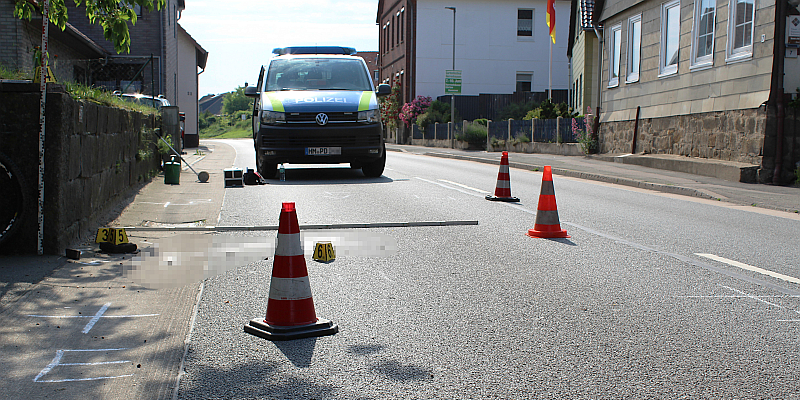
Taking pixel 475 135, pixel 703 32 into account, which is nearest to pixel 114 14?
pixel 703 32

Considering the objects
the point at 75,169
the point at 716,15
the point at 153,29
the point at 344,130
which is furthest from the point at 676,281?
the point at 153,29

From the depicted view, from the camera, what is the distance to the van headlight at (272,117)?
14.0 m

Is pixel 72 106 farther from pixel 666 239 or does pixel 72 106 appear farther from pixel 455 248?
pixel 666 239

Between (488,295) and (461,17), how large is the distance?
148ft

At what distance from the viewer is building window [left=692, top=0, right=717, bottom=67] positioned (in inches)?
691

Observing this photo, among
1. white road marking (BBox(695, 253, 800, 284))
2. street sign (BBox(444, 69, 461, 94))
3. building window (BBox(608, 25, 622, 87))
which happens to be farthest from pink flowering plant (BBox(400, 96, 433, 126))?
white road marking (BBox(695, 253, 800, 284))

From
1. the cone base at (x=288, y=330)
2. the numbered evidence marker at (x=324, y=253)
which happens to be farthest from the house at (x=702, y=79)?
the cone base at (x=288, y=330)

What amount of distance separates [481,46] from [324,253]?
4405 centimetres

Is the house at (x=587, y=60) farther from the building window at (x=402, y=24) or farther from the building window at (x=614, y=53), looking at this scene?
the building window at (x=402, y=24)

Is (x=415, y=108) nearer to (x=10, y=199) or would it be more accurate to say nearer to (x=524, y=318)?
(x=10, y=199)

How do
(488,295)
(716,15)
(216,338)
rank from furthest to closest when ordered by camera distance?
(716,15) → (488,295) → (216,338)

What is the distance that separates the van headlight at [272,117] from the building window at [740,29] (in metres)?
9.65

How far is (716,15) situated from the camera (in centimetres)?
1723

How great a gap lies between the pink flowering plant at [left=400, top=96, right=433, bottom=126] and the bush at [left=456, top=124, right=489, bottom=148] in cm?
1116
